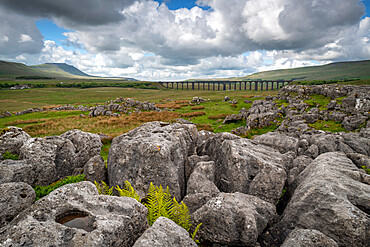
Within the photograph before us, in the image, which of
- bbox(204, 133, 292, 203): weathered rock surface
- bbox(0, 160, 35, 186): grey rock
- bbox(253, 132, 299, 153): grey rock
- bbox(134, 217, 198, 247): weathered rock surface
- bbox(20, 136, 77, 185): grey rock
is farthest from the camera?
bbox(253, 132, 299, 153): grey rock

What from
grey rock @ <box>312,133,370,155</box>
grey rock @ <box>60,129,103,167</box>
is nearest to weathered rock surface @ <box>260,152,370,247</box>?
grey rock @ <box>312,133,370,155</box>

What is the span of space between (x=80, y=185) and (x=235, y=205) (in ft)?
21.5

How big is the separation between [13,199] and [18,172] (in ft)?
10.8

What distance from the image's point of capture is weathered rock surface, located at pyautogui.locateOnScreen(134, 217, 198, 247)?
5.21m

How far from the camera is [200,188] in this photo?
1035 centimetres

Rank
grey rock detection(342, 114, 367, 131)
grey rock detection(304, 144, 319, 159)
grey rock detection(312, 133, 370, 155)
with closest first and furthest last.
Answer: grey rock detection(304, 144, 319, 159) → grey rock detection(312, 133, 370, 155) → grey rock detection(342, 114, 367, 131)

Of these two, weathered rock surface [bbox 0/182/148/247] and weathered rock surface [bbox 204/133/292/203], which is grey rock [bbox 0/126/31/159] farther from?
weathered rock surface [bbox 204/133/292/203]

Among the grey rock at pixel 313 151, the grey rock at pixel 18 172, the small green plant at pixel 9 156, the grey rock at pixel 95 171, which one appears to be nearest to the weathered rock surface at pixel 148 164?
the grey rock at pixel 95 171

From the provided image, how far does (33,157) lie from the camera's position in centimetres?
1123

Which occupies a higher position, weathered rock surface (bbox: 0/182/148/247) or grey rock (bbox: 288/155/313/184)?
weathered rock surface (bbox: 0/182/148/247)

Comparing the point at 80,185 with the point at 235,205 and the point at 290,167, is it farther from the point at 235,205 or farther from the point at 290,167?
the point at 290,167

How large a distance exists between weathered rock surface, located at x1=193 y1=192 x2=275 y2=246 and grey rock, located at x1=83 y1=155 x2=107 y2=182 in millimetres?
7330

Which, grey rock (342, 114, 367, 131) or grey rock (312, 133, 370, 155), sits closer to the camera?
grey rock (312, 133, 370, 155)

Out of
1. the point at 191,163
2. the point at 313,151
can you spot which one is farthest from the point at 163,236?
the point at 313,151
